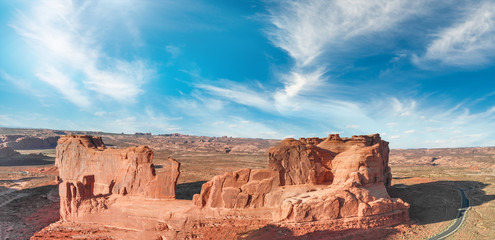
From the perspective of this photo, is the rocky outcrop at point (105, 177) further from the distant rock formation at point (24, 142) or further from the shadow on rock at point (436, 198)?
the distant rock formation at point (24, 142)

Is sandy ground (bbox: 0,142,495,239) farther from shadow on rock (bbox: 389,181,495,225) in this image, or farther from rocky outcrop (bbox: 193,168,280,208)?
rocky outcrop (bbox: 193,168,280,208)

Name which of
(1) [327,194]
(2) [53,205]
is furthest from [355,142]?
(2) [53,205]

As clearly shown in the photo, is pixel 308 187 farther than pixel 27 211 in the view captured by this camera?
No

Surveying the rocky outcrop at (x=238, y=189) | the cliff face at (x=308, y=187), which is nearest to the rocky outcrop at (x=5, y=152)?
the rocky outcrop at (x=238, y=189)

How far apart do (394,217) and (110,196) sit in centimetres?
1898

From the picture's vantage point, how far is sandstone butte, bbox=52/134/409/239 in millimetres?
13484

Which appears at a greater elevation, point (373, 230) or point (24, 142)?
point (24, 142)

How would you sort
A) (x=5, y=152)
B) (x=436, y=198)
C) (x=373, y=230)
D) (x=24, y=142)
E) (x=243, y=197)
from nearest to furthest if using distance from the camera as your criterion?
(x=373, y=230) < (x=243, y=197) < (x=436, y=198) < (x=5, y=152) < (x=24, y=142)

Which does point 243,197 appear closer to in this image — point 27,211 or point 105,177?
point 105,177

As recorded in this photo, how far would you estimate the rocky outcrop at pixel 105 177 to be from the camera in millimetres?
16547

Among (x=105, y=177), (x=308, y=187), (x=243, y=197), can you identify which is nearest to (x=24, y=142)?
(x=105, y=177)

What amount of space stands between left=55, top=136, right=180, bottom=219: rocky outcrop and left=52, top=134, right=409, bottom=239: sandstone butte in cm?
7

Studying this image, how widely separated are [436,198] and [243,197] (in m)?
20.0

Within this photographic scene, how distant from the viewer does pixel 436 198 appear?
2302cm
